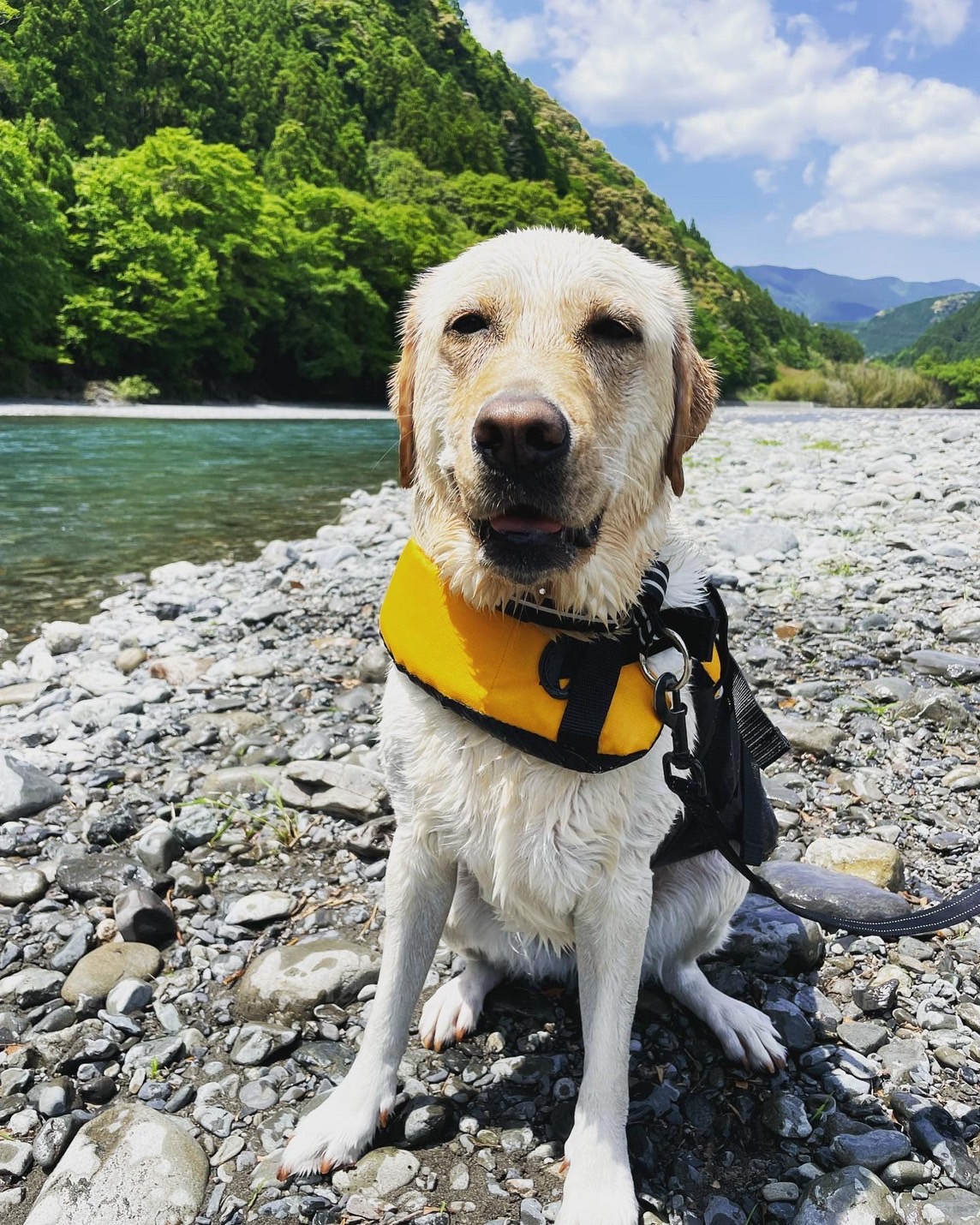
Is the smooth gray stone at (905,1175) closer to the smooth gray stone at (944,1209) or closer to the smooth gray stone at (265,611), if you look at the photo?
the smooth gray stone at (944,1209)

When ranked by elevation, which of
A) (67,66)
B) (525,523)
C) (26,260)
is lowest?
(525,523)

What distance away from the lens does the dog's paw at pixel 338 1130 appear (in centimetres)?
208

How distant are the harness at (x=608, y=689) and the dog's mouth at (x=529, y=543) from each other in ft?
0.59

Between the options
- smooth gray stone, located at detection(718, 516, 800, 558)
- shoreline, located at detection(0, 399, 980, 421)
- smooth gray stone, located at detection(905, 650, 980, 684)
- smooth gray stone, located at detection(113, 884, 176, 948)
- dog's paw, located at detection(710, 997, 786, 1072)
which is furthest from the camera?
shoreline, located at detection(0, 399, 980, 421)

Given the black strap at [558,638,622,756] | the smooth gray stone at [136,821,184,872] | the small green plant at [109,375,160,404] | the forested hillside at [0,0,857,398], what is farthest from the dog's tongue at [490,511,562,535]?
the small green plant at [109,375,160,404]

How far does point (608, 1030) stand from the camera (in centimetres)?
201

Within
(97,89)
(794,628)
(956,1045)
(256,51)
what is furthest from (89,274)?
(256,51)

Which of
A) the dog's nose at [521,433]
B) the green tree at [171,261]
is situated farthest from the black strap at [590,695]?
the green tree at [171,261]

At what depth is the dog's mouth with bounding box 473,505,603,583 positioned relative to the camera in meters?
1.89

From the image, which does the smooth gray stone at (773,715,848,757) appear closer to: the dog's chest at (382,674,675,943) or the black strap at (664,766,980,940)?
the black strap at (664,766,980,940)

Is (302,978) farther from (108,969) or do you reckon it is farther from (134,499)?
(134,499)

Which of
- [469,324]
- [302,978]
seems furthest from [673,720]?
[302,978]

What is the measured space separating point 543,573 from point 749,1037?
62.7 inches

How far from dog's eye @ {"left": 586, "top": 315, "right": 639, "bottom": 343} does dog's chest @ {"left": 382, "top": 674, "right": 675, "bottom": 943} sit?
41.4 inches
